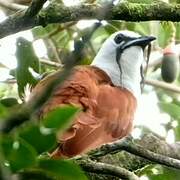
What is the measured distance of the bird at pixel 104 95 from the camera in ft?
7.63

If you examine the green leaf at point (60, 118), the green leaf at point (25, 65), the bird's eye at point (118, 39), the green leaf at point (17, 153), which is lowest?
the bird's eye at point (118, 39)

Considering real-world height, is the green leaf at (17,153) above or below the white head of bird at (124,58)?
above

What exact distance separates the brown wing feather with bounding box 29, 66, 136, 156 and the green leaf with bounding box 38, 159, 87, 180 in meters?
1.17

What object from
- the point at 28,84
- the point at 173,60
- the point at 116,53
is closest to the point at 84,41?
the point at 28,84

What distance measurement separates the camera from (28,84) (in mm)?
2107

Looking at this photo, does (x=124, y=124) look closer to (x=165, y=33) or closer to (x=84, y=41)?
(x=165, y=33)

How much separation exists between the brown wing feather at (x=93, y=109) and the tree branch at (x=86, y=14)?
52cm

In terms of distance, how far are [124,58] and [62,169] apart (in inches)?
122

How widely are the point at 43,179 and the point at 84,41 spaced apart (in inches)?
8.6

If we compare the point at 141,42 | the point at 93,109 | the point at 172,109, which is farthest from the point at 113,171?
the point at 141,42

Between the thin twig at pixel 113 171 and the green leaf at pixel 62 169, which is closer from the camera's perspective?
the green leaf at pixel 62 169

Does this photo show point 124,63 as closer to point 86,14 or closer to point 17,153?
point 86,14

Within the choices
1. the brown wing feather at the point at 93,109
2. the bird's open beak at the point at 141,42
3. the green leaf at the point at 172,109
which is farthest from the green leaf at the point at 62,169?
the bird's open beak at the point at 141,42

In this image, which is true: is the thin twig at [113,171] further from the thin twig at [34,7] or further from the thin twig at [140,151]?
the thin twig at [34,7]
